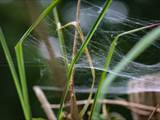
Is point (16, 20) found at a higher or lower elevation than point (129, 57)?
lower

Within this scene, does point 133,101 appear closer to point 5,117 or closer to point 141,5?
point 5,117

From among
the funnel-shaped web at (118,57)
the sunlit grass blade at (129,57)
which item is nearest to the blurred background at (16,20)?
the funnel-shaped web at (118,57)

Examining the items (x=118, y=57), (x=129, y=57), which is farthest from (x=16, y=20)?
(x=129, y=57)

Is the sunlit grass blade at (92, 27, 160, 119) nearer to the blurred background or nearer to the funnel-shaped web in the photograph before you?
the funnel-shaped web

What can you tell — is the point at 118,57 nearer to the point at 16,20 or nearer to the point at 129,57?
→ the point at 129,57

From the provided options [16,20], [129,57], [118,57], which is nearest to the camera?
[129,57]

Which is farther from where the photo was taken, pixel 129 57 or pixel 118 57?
pixel 118 57

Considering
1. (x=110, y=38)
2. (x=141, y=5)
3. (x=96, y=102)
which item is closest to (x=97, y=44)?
(x=110, y=38)

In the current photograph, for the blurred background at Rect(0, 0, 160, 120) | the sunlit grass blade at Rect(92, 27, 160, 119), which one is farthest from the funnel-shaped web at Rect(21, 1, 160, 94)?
the blurred background at Rect(0, 0, 160, 120)
